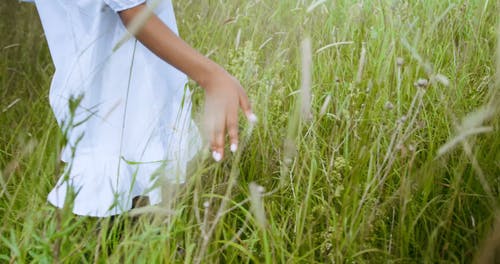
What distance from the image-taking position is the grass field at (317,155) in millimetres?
1184

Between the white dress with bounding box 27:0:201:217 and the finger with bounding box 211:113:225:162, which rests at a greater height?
the white dress with bounding box 27:0:201:217

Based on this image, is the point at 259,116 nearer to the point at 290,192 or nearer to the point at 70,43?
the point at 290,192

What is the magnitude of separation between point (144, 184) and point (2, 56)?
117 cm

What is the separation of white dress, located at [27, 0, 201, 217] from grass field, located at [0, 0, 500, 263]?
0.21 feet

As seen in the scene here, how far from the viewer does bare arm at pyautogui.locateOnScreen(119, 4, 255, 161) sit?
1.13 meters

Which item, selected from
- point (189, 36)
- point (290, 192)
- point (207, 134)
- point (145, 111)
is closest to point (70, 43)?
point (145, 111)

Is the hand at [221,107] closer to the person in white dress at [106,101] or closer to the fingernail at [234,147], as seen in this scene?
the fingernail at [234,147]

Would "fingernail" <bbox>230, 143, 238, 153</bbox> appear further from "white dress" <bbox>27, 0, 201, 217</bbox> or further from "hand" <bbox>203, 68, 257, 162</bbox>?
"white dress" <bbox>27, 0, 201, 217</bbox>

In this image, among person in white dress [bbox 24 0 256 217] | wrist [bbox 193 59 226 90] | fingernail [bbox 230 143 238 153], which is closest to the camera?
fingernail [bbox 230 143 238 153]

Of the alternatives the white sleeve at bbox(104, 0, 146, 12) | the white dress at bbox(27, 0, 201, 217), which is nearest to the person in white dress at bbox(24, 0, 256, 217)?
the white dress at bbox(27, 0, 201, 217)

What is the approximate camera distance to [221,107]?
113 centimetres

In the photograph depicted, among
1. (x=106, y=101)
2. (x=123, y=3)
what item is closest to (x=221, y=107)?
(x=123, y=3)

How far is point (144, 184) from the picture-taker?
150 centimetres

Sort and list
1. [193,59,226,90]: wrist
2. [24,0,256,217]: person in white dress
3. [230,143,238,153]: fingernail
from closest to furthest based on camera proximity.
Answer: [230,143,238,153]: fingernail
[193,59,226,90]: wrist
[24,0,256,217]: person in white dress
